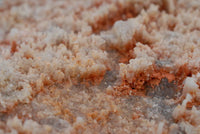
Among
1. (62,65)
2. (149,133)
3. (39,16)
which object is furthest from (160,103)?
(39,16)

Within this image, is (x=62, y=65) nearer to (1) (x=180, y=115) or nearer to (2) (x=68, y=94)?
(2) (x=68, y=94)

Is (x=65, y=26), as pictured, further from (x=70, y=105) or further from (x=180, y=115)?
(x=180, y=115)

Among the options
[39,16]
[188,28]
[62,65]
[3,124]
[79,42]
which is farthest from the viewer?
[39,16]

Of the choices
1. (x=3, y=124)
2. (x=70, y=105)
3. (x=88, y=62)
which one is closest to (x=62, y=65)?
(x=88, y=62)

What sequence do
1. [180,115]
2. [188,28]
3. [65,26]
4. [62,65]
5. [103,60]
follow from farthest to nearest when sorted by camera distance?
1. [65,26]
2. [188,28]
3. [103,60]
4. [62,65]
5. [180,115]

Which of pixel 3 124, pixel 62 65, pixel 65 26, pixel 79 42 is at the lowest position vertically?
pixel 3 124

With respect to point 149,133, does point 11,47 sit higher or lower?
higher

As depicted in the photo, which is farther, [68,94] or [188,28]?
[188,28]
